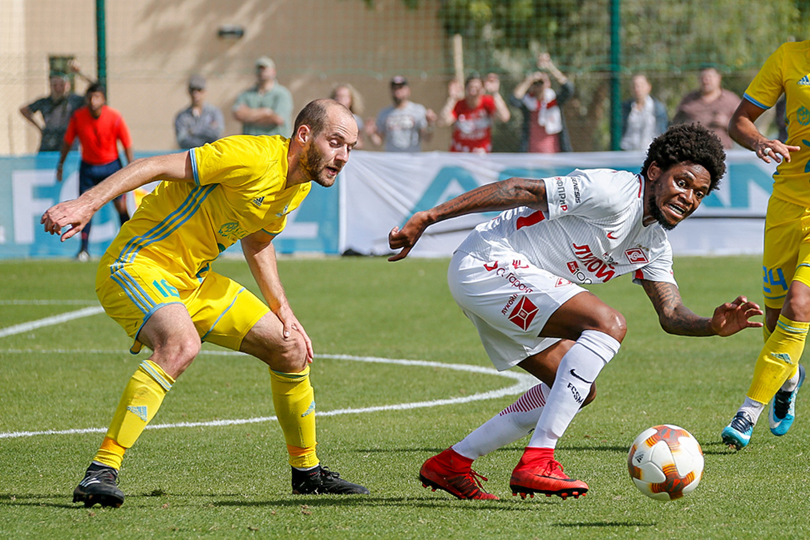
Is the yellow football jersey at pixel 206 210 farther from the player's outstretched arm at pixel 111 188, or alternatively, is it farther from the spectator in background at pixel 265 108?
the spectator in background at pixel 265 108

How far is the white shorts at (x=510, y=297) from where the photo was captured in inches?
171

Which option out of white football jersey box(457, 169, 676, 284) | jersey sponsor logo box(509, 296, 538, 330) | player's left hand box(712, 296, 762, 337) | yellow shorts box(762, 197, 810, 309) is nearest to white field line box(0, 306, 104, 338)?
white football jersey box(457, 169, 676, 284)

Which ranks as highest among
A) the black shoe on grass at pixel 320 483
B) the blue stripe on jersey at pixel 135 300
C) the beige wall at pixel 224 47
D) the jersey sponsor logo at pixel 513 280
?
the beige wall at pixel 224 47

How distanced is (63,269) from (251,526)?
10.2 m

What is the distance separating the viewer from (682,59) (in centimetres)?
2234

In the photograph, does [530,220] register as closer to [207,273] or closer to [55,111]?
[207,273]

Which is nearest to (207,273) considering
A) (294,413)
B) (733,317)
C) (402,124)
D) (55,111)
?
(294,413)

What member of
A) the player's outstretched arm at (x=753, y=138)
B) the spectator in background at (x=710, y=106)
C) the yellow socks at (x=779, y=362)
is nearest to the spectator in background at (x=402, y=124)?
the spectator in background at (x=710, y=106)

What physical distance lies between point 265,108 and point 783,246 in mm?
10651

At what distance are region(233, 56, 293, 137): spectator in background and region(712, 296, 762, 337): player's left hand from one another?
37.7ft

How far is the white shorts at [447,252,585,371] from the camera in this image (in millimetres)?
4348

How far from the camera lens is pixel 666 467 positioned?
409cm

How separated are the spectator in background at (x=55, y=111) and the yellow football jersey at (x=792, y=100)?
1202 centimetres

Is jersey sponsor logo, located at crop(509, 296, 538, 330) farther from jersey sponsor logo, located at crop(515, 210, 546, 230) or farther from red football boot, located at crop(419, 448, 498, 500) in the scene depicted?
red football boot, located at crop(419, 448, 498, 500)
